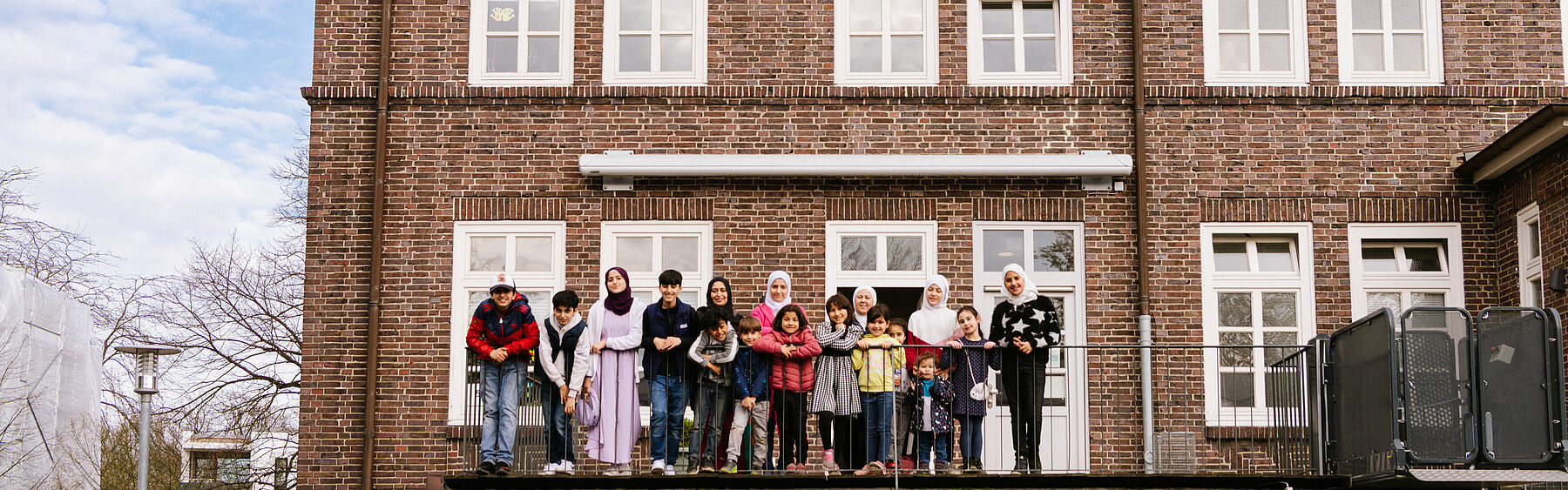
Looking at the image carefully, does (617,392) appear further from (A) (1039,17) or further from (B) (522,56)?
(A) (1039,17)

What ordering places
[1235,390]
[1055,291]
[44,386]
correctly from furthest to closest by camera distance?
[44,386]
[1055,291]
[1235,390]

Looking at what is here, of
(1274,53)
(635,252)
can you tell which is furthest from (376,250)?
(1274,53)

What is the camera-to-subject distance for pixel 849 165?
15469 millimetres

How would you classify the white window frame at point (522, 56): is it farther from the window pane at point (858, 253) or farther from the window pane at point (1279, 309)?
the window pane at point (1279, 309)

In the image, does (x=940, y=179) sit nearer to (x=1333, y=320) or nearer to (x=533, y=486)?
(x=1333, y=320)

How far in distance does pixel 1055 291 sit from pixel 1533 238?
4303 mm

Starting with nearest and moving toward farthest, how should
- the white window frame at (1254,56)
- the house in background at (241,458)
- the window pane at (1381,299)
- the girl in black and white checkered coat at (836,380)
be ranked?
1. the girl in black and white checkered coat at (836,380)
2. the window pane at (1381,299)
3. the white window frame at (1254,56)
4. the house in background at (241,458)

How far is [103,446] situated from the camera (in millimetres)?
28469

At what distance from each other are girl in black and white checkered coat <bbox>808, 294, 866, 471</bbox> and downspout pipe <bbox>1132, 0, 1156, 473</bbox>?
154 inches

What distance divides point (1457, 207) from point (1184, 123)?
106 inches

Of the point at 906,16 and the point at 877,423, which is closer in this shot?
the point at 877,423

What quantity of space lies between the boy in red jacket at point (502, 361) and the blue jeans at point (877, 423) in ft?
8.38

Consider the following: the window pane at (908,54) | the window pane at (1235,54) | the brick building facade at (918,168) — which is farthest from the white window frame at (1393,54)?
the window pane at (908,54)

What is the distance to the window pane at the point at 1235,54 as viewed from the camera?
16109mm
